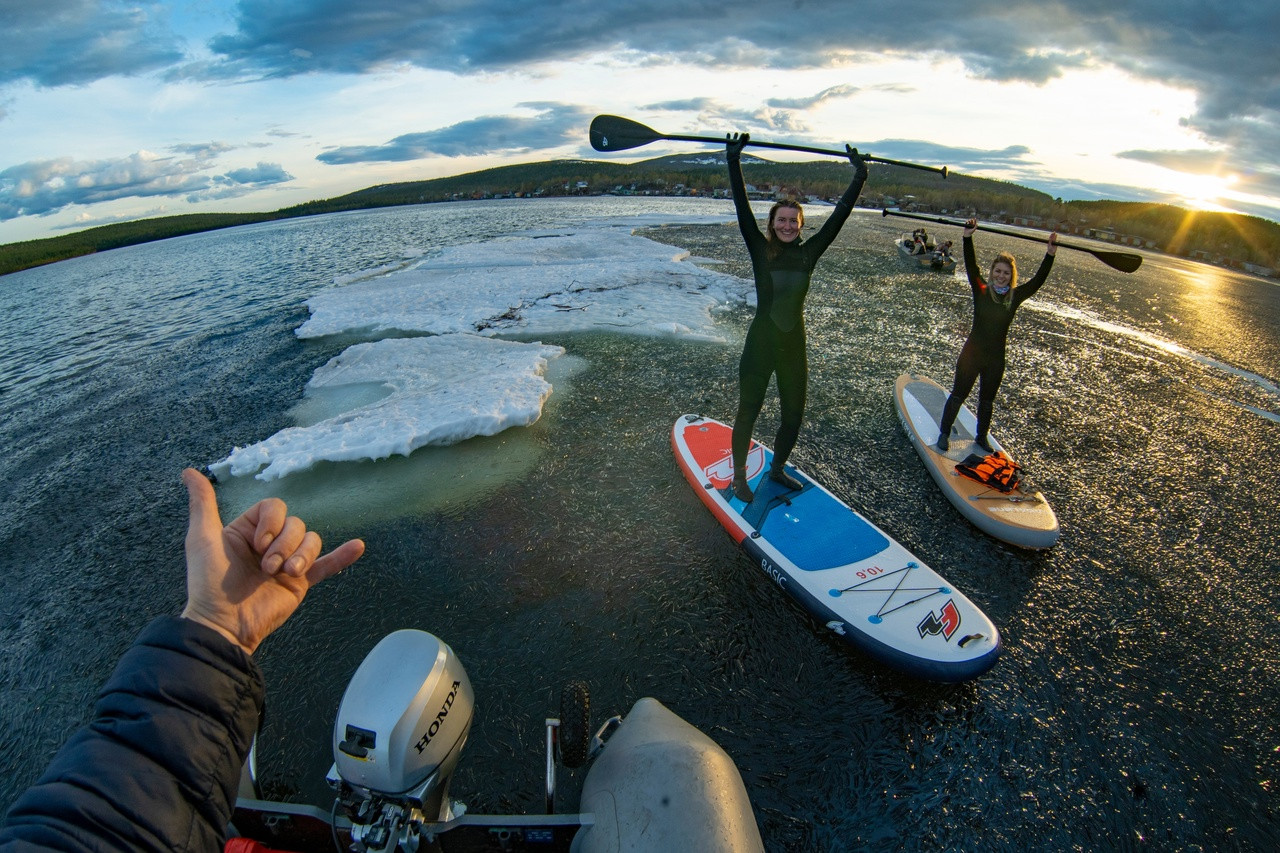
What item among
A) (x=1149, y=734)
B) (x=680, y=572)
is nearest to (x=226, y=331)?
(x=680, y=572)

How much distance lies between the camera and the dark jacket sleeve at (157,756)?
1214 millimetres

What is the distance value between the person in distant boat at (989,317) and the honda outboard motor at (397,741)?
21.8 feet

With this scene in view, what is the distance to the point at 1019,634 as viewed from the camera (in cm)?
481

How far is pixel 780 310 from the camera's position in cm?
522

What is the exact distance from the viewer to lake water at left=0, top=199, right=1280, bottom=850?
3.71 meters

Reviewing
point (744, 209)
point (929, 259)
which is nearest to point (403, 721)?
point (744, 209)

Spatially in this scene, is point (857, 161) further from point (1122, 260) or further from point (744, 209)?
point (1122, 260)

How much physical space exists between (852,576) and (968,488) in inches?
96.7

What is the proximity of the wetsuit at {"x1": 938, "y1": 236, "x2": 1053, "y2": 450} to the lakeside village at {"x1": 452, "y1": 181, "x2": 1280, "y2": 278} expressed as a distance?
2145 millimetres

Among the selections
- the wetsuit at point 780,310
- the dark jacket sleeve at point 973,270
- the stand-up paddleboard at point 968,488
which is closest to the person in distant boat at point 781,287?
the wetsuit at point 780,310

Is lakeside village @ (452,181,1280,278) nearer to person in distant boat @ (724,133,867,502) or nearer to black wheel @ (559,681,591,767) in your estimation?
person in distant boat @ (724,133,867,502)

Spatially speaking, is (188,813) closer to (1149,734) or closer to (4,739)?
(4,739)

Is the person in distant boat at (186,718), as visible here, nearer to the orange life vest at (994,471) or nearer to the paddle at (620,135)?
the paddle at (620,135)

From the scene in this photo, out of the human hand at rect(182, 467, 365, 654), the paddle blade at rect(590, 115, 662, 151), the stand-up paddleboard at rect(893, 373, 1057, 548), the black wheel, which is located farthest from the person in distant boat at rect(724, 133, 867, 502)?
the human hand at rect(182, 467, 365, 654)
